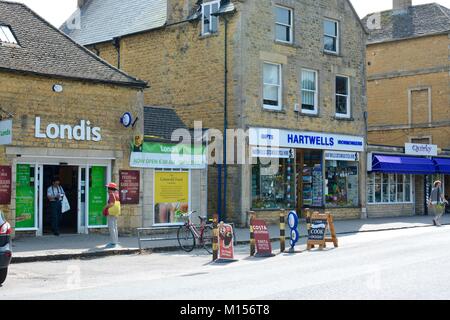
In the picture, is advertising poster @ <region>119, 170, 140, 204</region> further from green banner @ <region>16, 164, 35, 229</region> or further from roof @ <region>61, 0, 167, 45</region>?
roof @ <region>61, 0, 167, 45</region>

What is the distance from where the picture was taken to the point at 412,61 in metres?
39.3

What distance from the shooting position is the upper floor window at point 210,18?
25719 mm

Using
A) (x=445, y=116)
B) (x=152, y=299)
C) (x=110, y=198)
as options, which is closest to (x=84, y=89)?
(x=110, y=198)

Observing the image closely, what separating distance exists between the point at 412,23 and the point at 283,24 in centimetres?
1729

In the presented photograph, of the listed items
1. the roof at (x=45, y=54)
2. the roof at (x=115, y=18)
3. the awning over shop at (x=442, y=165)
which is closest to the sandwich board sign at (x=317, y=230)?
the roof at (x=45, y=54)

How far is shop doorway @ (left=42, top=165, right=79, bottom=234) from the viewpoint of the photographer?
19.7m

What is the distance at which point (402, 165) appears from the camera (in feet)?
99.5

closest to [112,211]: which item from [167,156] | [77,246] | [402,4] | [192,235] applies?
[77,246]

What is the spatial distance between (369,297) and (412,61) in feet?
108

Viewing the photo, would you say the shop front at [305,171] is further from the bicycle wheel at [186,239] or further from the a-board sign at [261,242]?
the a-board sign at [261,242]

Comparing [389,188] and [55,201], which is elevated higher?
[389,188]

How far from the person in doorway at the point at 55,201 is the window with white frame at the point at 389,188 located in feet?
52.2

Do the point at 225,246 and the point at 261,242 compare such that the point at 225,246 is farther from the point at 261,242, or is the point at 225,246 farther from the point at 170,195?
the point at 170,195

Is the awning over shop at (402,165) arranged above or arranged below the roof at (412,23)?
below
